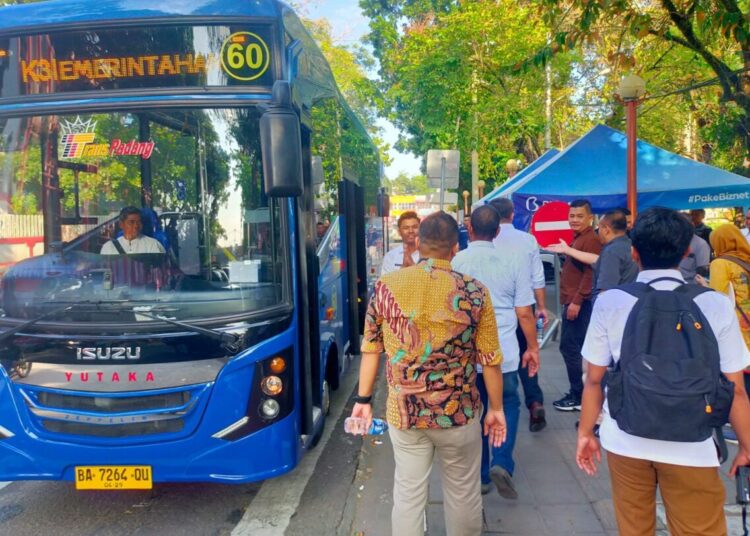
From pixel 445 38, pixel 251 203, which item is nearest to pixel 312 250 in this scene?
pixel 251 203

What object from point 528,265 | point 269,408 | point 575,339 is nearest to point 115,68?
point 269,408

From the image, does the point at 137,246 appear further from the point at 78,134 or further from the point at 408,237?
the point at 408,237

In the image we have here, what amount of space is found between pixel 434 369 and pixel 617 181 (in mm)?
6693

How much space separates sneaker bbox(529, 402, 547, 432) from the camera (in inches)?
218

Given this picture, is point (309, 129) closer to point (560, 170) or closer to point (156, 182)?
point (156, 182)

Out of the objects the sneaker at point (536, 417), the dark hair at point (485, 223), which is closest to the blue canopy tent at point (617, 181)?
the sneaker at point (536, 417)

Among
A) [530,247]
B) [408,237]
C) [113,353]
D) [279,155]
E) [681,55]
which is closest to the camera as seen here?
[279,155]

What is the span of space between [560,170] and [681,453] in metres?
6.84

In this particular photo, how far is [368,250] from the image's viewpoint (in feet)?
30.7

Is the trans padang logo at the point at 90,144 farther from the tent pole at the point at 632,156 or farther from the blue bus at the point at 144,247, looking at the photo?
the tent pole at the point at 632,156

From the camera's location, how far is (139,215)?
3.97 meters

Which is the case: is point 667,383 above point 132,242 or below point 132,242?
below

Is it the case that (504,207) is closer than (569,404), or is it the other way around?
(504,207)

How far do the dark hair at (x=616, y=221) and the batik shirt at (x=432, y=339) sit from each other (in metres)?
2.66
